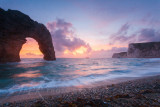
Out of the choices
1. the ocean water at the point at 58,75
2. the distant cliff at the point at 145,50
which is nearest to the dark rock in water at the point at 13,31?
the ocean water at the point at 58,75

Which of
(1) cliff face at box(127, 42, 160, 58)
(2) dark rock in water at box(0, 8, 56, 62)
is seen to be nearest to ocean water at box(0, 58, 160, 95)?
(2) dark rock in water at box(0, 8, 56, 62)

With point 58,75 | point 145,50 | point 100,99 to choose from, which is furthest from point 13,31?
point 145,50

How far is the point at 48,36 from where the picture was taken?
2942cm

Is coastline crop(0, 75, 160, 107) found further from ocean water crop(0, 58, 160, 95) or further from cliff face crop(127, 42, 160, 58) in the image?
cliff face crop(127, 42, 160, 58)

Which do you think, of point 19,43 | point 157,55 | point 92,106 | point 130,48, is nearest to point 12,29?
point 19,43

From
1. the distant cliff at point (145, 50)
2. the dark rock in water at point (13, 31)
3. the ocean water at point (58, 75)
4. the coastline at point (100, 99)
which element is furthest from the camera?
the distant cliff at point (145, 50)

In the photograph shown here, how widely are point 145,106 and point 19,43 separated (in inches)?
1099

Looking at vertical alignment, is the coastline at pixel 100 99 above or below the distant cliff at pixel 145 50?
below

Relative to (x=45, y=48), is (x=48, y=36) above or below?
above

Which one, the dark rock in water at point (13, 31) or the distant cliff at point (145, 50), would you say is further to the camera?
the distant cliff at point (145, 50)

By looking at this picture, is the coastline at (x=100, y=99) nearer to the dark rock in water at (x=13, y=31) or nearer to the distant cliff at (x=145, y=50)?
the dark rock in water at (x=13, y=31)

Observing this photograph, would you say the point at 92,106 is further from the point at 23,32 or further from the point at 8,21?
the point at 23,32

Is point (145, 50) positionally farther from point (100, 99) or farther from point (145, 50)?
point (100, 99)

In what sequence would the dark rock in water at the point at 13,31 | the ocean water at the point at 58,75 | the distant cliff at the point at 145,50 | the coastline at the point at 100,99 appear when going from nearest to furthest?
the coastline at the point at 100,99
the ocean water at the point at 58,75
the dark rock in water at the point at 13,31
the distant cliff at the point at 145,50
